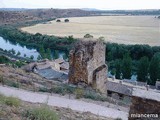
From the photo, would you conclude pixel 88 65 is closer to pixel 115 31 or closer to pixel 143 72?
pixel 143 72

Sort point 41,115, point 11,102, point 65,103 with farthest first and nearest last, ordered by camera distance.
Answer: point 65,103 < point 11,102 < point 41,115

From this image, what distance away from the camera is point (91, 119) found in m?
7.63

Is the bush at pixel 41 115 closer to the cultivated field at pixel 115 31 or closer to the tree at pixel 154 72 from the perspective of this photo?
the tree at pixel 154 72

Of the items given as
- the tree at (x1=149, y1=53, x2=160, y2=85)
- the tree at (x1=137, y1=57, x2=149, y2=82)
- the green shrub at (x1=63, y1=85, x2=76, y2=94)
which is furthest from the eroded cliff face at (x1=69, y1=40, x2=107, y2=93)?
the tree at (x1=137, y1=57, x2=149, y2=82)

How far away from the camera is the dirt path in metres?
9.62

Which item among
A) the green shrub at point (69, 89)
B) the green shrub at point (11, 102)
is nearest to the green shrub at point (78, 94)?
the green shrub at point (69, 89)

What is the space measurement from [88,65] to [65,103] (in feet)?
11.3

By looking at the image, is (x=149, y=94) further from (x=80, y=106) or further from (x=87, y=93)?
(x=87, y=93)

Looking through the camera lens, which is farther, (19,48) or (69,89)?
(19,48)

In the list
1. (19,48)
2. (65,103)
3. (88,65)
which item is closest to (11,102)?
(65,103)

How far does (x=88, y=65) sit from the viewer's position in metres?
13.3

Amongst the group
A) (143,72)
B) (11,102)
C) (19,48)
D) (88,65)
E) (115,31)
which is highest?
(11,102)

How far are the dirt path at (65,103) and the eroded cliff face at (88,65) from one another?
268 cm

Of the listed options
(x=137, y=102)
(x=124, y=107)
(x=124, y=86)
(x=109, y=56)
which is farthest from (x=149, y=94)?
(x=109, y=56)
